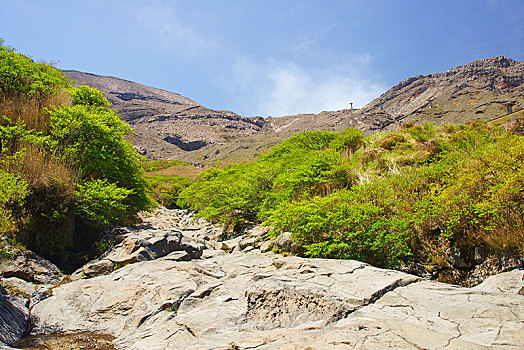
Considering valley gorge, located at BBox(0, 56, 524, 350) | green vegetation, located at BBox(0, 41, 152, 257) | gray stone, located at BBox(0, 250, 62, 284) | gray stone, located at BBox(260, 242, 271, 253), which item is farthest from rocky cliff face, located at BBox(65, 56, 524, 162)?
valley gorge, located at BBox(0, 56, 524, 350)

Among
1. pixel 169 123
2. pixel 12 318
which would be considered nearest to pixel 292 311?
pixel 12 318

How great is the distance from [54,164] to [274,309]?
812 centimetres

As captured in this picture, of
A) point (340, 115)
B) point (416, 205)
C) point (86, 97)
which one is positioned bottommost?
point (416, 205)

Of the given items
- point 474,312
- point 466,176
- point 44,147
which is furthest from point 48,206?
point 466,176

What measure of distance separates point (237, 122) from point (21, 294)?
137m

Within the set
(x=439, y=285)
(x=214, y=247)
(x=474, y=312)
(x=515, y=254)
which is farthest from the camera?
(x=214, y=247)

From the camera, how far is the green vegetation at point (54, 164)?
7156 millimetres

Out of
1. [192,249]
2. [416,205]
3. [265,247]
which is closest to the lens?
[416,205]

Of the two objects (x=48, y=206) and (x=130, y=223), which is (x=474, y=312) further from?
(x=130, y=223)

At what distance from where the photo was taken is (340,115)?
380 feet

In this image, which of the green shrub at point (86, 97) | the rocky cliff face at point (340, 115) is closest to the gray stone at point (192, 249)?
the green shrub at point (86, 97)

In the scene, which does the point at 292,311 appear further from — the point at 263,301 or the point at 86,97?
the point at 86,97

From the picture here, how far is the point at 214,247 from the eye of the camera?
9711 millimetres

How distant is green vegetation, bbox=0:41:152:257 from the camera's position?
716cm
